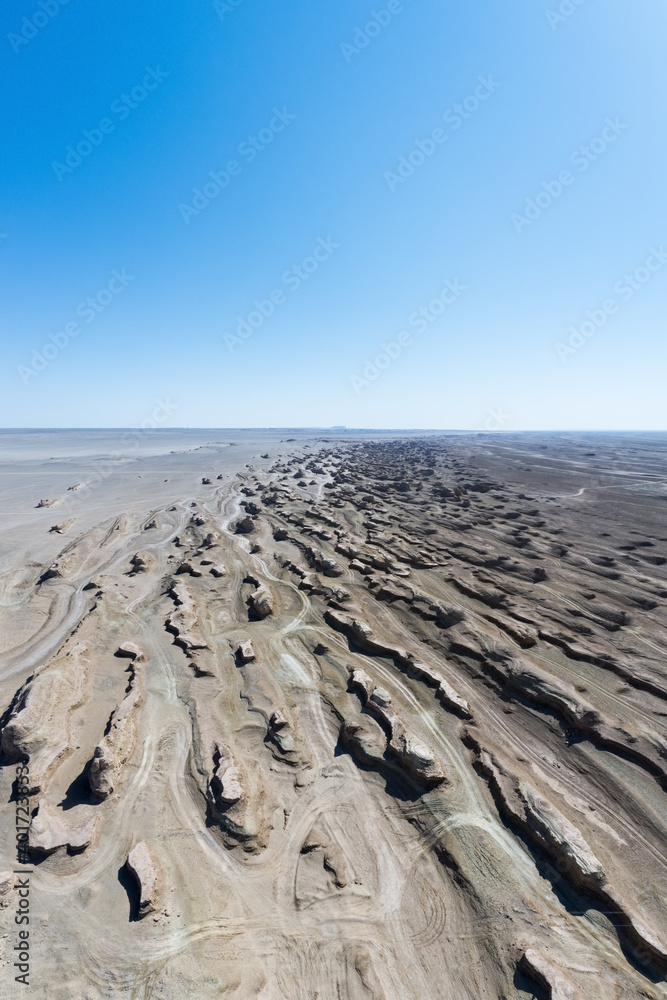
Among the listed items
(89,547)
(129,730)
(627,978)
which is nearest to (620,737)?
(627,978)

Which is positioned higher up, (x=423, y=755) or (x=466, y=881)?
(x=423, y=755)

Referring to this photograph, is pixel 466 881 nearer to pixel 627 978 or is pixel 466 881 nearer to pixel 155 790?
pixel 627 978

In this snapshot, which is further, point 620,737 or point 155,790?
point 620,737

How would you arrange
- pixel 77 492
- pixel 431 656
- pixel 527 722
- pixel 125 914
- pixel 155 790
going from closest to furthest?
pixel 125 914 → pixel 155 790 → pixel 527 722 → pixel 431 656 → pixel 77 492

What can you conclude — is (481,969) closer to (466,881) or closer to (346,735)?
(466,881)

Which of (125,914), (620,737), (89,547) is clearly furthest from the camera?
(89,547)

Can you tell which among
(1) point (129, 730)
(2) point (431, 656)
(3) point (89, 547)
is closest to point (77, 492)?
(3) point (89, 547)
